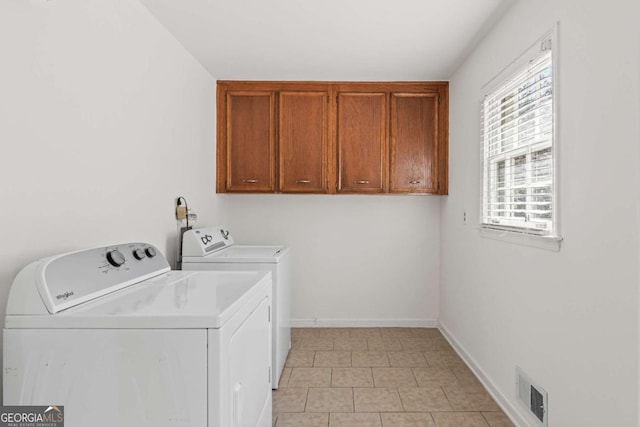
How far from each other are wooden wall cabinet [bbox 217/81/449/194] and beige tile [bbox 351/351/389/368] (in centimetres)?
139

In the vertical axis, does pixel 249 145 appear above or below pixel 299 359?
above

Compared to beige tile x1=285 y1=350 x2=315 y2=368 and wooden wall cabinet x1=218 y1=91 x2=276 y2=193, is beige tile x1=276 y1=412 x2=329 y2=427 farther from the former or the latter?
wooden wall cabinet x1=218 y1=91 x2=276 y2=193

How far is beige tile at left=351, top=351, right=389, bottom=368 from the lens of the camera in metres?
3.08

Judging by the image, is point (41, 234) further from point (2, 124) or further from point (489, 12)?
point (489, 12)

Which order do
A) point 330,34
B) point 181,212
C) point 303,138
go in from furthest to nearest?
point 303,138, point 181,212, point 330,34

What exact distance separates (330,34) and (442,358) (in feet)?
8.33

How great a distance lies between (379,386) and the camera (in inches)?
107

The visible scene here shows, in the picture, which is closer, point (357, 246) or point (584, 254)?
point (584, 254)

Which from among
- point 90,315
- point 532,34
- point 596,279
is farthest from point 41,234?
point 532,34

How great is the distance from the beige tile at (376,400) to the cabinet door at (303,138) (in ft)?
5.90

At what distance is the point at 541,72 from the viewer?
2000mm

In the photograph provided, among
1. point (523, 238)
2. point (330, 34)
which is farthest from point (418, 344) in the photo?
point (330, 34)

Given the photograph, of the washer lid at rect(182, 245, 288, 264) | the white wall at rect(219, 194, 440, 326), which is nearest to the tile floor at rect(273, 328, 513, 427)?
Result: the white wall at rect(219, 194, 440, 326)

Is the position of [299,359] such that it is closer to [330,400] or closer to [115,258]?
[330,400]
